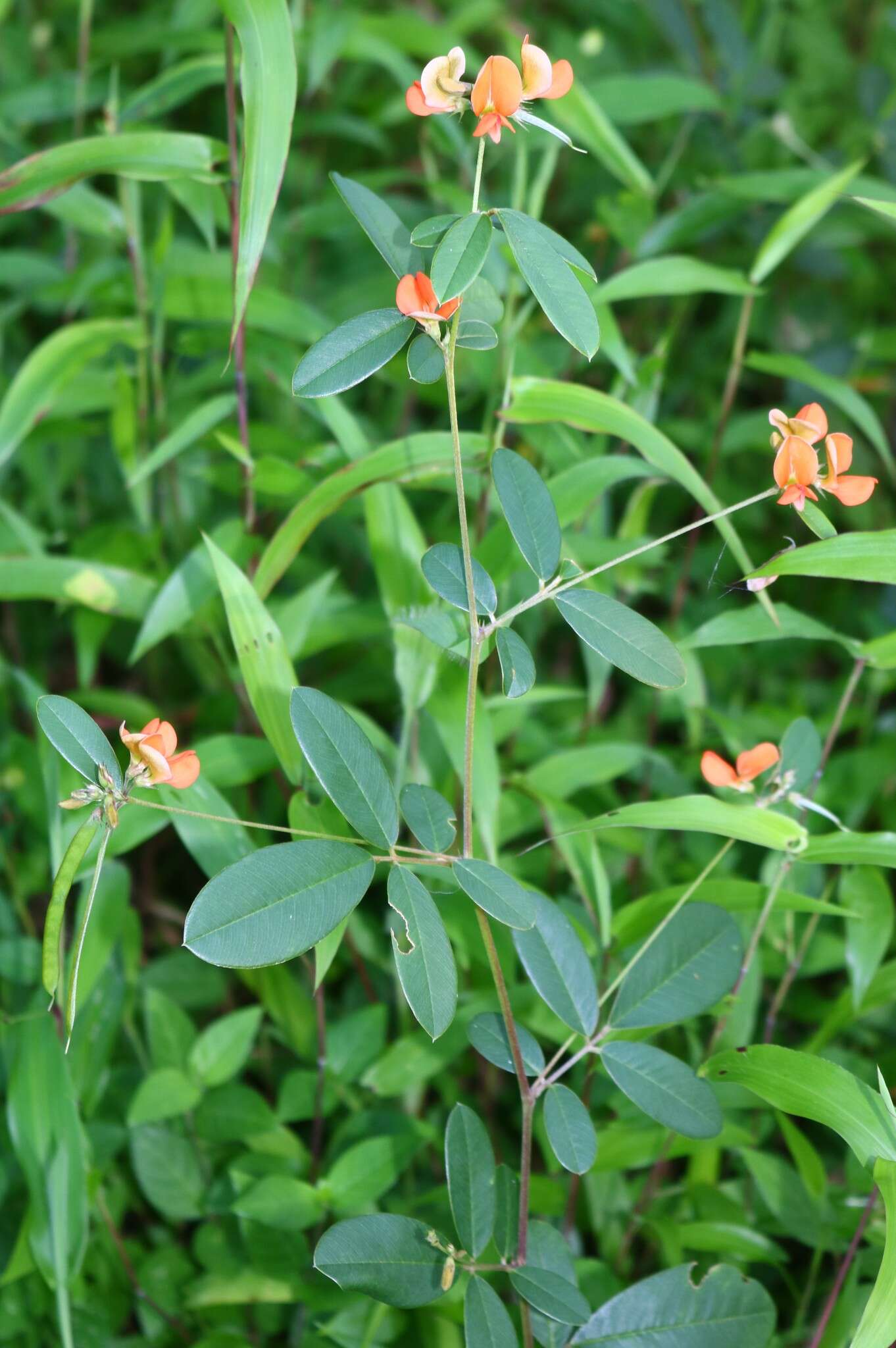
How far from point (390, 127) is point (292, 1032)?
1.51m

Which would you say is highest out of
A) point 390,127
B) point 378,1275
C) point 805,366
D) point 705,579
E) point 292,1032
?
point 390,127

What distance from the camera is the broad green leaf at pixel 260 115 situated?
2.29 ft

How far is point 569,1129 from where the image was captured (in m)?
0.60

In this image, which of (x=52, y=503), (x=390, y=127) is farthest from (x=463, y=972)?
(x=390, y=127)

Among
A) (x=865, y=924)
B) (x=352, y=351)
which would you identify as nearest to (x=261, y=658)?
(x=352, y=351)

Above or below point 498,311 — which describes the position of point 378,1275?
below

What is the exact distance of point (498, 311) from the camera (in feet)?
1.90

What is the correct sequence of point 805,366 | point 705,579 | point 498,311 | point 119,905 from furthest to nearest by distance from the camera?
point 705,579 → point 805,366 → point 119,905 → point 498,311

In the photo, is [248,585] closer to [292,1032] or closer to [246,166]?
[246,166]

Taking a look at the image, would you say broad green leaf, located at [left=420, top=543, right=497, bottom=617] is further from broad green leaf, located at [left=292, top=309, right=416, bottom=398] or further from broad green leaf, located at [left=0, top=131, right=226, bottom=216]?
broad green leaf, located at [left=0, top=131, right=226, bottom=216]

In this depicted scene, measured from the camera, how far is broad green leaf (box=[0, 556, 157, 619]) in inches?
36.1

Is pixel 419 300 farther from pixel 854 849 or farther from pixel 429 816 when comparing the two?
pixel 854 849

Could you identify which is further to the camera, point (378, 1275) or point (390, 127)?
point (390, 127)

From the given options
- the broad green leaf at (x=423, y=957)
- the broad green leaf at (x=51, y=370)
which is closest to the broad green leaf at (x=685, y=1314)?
the broad green leaf at (x=423, y=957)
